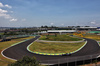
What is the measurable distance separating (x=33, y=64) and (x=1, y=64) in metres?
13.2

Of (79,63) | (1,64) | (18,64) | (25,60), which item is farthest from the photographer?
(1,64)

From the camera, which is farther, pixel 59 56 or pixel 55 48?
pixel 55 48

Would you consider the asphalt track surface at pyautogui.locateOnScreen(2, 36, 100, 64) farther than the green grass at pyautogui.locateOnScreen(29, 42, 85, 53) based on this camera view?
No

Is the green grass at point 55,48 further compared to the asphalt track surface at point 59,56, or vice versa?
the green grass at point 55,48

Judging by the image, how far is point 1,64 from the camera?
70.0 feet

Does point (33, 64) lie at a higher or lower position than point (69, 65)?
higher

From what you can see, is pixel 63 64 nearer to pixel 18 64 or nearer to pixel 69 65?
pixel 69 65

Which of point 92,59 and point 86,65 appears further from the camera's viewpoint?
point 92,59

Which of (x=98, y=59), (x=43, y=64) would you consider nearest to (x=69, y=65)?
(x=43, y=64)

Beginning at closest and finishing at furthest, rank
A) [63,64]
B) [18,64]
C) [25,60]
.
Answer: [18,64]
[25,60]
[63,64]

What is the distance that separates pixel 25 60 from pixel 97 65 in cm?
1805

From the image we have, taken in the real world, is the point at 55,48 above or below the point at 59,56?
above

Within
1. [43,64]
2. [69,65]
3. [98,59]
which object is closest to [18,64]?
[43,64]

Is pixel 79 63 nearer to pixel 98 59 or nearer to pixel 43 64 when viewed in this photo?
pixel 98 59
